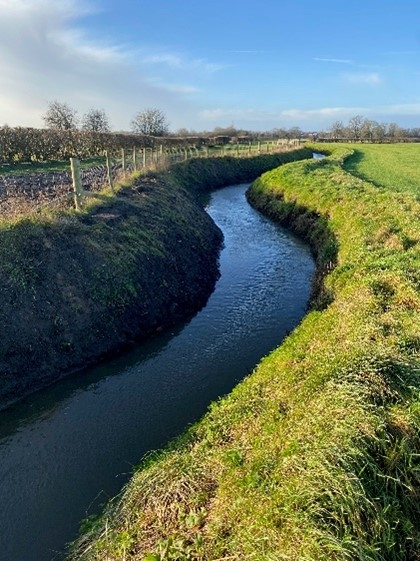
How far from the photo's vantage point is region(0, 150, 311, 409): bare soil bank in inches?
500

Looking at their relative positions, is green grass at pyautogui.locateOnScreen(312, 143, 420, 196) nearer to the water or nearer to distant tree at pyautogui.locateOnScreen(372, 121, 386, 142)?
the water

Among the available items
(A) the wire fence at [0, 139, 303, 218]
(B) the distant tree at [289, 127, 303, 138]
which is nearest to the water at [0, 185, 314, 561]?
(A) the wire fence at [0, 139, 303, 218]

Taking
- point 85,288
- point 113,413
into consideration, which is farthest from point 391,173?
point 113,413

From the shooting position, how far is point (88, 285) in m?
15.0

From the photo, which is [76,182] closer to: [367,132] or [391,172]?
[391,172]

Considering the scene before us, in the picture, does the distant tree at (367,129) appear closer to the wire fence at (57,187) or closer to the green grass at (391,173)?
the green grass at (391,173)

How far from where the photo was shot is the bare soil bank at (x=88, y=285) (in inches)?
500

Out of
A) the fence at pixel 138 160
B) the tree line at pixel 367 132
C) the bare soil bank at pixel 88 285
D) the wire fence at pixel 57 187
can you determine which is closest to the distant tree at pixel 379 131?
the tree line at pixel 367 132

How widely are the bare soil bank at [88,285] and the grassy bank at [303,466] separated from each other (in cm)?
527

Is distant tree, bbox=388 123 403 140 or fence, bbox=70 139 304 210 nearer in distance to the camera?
fence, bbox=70 139 304 210

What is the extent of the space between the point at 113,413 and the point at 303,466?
5838 mm

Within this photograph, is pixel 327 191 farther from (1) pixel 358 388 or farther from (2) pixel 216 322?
(1) pixel 358 388

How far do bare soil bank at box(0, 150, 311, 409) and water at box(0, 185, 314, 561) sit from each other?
756mm

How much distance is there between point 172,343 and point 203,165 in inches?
1430
